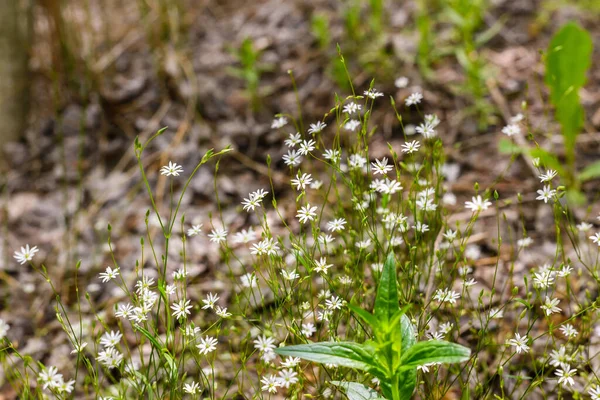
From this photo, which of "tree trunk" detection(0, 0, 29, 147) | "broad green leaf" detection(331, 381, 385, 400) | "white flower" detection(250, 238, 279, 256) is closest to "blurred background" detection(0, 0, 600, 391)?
"tree trunk" detection(0, 0, 29, 147)

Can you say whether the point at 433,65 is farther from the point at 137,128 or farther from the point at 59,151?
the point at 59,151

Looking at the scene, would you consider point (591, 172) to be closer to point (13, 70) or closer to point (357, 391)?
point (357, 391)

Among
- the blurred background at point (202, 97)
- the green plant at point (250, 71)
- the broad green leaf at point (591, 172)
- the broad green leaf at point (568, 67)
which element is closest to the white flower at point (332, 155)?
the blurred background at point (202, 97)

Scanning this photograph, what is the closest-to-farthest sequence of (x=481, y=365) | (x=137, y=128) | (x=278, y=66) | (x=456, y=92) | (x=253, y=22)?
(x=481, y=365)
(x=456, y=92)
(x=137, y=128)
(x=278, y=66)
(x=253, y=22)

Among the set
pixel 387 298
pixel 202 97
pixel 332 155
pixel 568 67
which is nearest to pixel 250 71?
pixel 202 97

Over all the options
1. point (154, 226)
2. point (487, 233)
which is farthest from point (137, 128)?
point (487, 233)

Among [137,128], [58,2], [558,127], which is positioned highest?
[58,2]
